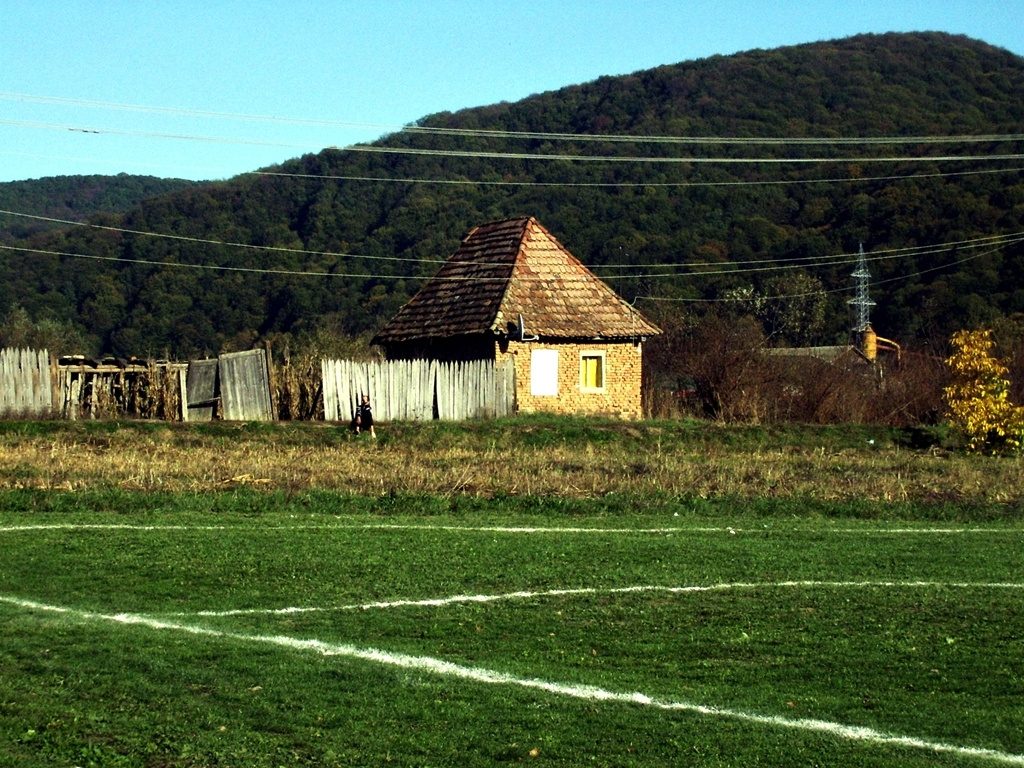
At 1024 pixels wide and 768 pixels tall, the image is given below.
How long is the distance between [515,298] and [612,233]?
45.8m

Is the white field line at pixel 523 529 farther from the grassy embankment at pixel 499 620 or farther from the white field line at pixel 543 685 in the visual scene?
the white field line at pixel 543 685

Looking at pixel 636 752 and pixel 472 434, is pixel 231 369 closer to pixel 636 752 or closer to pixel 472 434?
pixel 472 434

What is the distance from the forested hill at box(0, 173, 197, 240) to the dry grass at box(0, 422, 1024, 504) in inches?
3399

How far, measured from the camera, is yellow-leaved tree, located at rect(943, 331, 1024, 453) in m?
36.0

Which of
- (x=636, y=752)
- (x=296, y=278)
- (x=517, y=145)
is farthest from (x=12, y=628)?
(x=517, y=145)

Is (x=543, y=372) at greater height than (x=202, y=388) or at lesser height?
greater

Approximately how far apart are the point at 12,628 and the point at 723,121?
108138mm

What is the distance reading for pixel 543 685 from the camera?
8219 mm

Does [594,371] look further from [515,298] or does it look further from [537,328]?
[515,298]

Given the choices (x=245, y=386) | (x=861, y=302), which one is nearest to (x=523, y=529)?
→ (x=245, y=386)

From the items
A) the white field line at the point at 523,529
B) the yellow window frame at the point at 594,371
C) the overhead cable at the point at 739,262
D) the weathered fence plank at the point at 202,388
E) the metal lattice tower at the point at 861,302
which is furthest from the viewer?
the overhead cable at the point at 739,262

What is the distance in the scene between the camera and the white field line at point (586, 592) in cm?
1087

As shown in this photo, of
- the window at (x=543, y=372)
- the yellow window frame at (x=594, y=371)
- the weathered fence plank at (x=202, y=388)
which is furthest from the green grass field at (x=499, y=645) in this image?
the yellow window frame at (x=594, y=371)

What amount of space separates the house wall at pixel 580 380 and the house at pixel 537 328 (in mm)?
32
